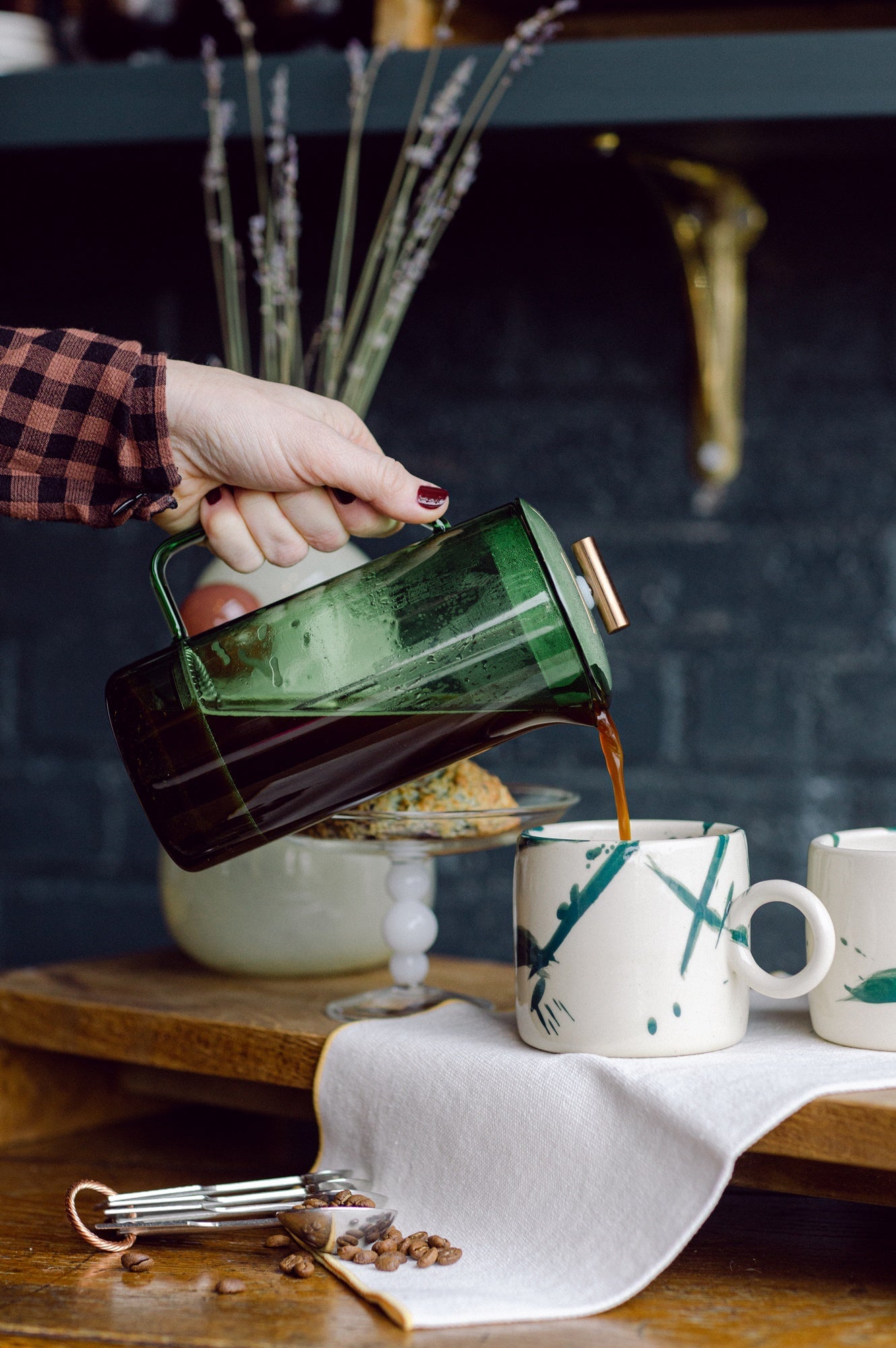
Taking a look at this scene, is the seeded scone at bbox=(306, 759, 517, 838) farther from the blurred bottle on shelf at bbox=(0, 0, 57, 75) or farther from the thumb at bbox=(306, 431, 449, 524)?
the blurred bottle on shelf at bbox=(0, 0, 57, 75)

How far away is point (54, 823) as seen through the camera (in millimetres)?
1589

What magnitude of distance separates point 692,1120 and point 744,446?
2.98 feet

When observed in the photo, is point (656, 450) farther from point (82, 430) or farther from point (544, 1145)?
point (544, 1145)

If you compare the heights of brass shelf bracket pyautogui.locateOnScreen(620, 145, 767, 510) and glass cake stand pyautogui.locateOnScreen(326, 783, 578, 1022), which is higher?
brass shelf bracket pyautogui.locateOnScreen(620, 145, 767, 510)

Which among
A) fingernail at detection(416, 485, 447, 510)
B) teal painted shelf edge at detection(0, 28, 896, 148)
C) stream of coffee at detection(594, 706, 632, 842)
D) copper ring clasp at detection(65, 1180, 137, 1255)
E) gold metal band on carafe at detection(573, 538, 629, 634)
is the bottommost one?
copper ring clasp at detection(65, 1180, 137, 1255)

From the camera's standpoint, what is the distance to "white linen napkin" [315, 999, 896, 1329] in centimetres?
66

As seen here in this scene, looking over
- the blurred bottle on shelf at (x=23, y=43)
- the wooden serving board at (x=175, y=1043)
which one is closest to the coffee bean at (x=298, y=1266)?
the wooden serving board at (x=175, y=1043)

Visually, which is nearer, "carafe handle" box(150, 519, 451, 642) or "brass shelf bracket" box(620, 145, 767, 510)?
"carafe handle" box(150, 519, 451, 642)

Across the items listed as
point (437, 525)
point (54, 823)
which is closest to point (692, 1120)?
point (437, 525)

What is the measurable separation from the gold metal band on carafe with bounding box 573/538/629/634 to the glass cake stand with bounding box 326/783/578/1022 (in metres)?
0.17

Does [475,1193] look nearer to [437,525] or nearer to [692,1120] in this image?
[692,1120]

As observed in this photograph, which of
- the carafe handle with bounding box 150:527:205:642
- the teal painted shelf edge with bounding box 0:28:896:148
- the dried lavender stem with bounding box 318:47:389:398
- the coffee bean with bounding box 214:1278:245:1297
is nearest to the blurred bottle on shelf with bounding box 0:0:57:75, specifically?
the teal painted shelf edge with bounding box 0:28:896:148

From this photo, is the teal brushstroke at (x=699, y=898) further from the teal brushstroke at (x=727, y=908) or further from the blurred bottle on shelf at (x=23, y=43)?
the blurred bottle on shelf at (x=23, y=43)

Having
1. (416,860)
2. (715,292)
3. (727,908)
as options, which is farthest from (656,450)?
(727,908)
